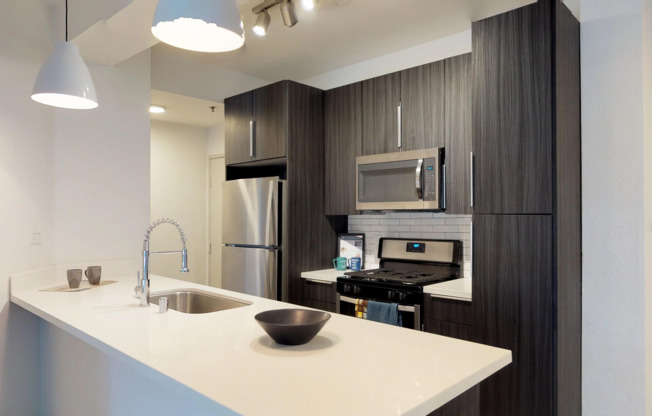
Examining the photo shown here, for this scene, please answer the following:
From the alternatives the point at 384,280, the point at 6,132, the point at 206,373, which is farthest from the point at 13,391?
the point at 384,280

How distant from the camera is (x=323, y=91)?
148 inches

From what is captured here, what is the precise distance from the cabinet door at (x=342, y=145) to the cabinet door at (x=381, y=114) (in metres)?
0.06

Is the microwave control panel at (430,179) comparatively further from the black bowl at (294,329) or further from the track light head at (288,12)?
the black bowl at (294,329)

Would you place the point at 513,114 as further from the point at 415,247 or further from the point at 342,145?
the point at 342,145

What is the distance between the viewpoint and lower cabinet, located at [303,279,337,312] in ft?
10.8

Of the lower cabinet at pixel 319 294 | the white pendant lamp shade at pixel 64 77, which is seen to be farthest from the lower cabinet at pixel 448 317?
the white pendant lamp shade at pixel 64 77

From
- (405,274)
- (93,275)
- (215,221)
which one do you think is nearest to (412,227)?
(405,274)

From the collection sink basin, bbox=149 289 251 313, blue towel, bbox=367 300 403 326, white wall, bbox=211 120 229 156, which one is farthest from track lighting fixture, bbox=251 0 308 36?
white wall, bbox=211 120 229 156

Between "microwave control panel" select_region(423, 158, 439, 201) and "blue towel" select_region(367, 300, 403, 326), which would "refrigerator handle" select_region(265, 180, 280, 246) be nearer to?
"blue towel" select_region(367, 300, 403, 326)

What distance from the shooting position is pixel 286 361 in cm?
122

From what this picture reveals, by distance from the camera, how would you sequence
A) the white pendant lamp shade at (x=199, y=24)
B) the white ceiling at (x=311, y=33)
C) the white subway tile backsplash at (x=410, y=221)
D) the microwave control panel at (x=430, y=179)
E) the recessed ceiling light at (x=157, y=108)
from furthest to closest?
the recessed ceiling light at (x=157, y=108), the white subway tile backsplash at (x=410, y=221), the microwave control panel at (x=430, y=179), the white ceiling at (x=311, y=33), the white pendant lamp shade at (x=199, y=24)

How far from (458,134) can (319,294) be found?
1.55m

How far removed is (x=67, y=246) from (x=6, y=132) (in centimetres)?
74

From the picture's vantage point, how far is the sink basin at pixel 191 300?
2.25 m
